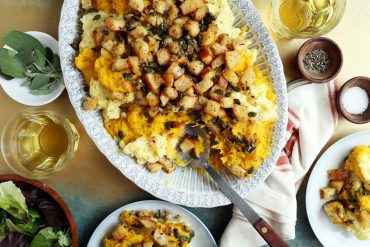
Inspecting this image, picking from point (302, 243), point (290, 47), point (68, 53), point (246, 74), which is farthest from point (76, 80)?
point (302, 243)

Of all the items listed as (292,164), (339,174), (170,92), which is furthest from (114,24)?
(339,174)

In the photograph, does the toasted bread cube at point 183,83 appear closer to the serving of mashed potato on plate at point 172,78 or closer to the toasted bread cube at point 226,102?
the serving of mashed potato on plate at point 172,78

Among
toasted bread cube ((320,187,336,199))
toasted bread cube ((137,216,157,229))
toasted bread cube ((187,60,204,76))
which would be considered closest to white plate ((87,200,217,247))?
toasted bread cube ((137,216,157,229))

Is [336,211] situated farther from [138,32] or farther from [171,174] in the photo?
[138,32]

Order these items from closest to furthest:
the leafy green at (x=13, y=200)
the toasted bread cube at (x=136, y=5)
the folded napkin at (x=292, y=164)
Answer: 1. the toasted bread cube at (x=136, y=5)
2. the leafy green at (x=13, y=200)
3. the folded napkin at (x=292, y=164)

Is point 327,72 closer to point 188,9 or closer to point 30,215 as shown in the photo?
point 188,9

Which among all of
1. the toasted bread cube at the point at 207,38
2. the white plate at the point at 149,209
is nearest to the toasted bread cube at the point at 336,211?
the white plate at the point at 149,209
